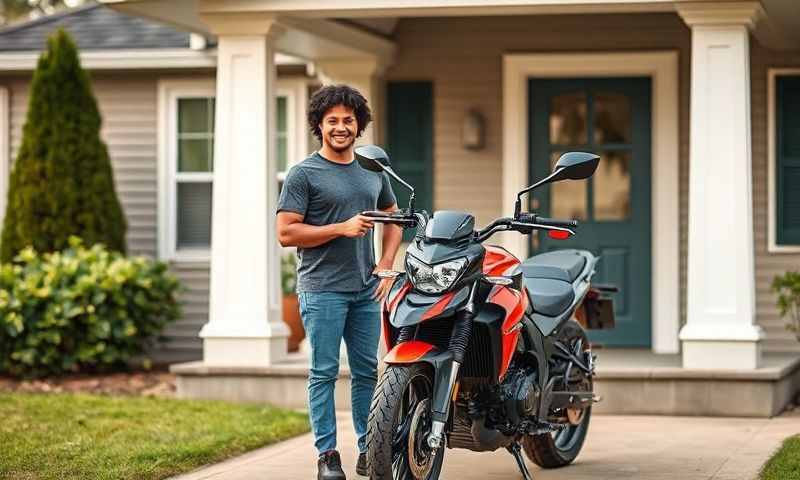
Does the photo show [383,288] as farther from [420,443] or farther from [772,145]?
[772,145]

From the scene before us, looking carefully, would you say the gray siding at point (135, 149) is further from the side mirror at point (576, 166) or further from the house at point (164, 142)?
the side mirror at point (576, 166)

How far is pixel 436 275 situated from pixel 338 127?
100cm

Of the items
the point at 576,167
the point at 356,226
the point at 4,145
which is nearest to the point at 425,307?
the point at 356,226

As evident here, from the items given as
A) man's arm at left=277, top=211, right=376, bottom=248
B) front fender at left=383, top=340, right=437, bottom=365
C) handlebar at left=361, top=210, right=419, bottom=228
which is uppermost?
handlebar at left=361, top=210, right=419, bottom=228

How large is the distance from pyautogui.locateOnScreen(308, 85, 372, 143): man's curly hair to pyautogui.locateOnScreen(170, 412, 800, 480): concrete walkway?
172 cm

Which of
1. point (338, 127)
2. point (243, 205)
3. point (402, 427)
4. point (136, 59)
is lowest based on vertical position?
point (402, 427)

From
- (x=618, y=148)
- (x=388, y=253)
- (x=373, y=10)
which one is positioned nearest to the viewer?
(x=388, y=253)

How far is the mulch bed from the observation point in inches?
445

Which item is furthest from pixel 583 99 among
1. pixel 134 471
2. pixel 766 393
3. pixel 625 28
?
pixel 134 471

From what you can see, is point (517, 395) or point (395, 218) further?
point (517, 395)

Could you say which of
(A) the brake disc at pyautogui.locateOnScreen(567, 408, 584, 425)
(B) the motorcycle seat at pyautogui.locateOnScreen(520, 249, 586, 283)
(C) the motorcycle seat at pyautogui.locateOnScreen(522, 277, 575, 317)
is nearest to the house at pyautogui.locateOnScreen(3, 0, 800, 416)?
(A) the brake disc at pyautogui.locateOnScreen(567, 408, 584, 425)

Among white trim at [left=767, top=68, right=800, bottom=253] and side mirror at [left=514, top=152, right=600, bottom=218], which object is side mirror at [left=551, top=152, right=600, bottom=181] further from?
white trim at [left=767, top=68, right=800, bottom=253]

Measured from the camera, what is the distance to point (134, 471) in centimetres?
689

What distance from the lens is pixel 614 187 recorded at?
12.0 m
